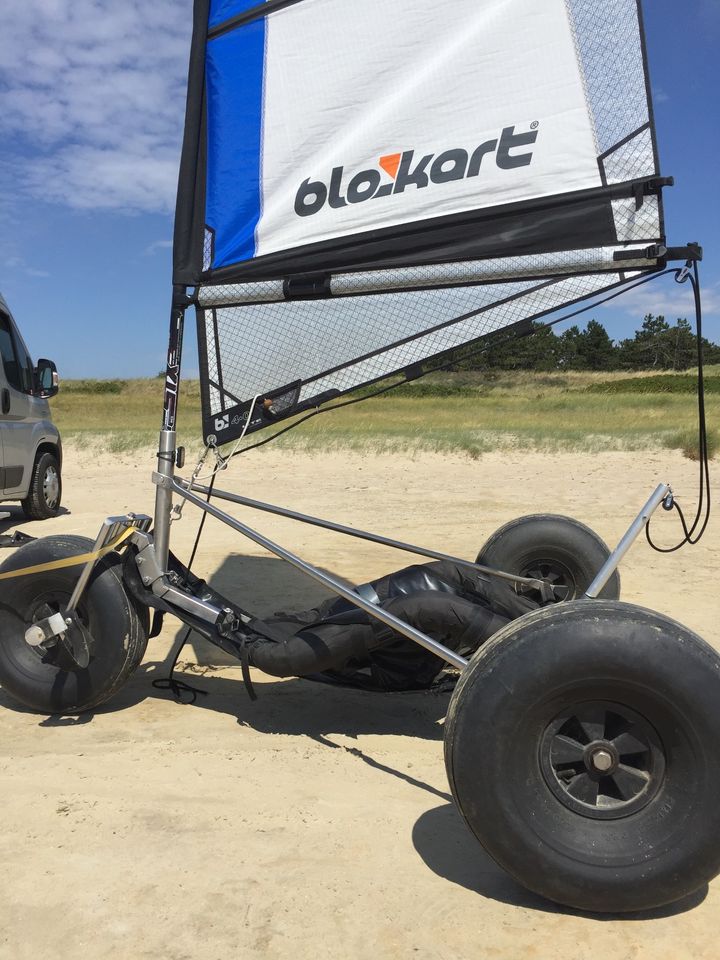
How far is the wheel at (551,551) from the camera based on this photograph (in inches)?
216

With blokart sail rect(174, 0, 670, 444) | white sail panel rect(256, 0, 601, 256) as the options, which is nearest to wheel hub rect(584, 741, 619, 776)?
blokart sail rect(174, 0, 670, 444)

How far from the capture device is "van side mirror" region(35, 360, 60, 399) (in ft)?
33.8

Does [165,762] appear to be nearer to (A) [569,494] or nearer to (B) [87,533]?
(B) [87,533]

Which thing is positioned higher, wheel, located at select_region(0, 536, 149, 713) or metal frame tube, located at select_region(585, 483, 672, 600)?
metal frame tube, located at select_region(585, 483, 672, 600)

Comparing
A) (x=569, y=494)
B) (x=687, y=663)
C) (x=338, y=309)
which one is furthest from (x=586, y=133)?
(x=569, y=494)

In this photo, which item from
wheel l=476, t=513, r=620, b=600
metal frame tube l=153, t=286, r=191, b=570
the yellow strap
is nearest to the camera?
the yellow strap

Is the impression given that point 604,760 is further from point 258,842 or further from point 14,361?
point 14,361

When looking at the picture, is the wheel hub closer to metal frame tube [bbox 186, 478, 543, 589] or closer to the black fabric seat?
the black fabric seat

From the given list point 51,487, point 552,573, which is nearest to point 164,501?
point 552,573

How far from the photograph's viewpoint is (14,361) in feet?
34.3

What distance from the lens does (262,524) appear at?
10.2 m

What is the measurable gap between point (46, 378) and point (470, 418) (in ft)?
71.9

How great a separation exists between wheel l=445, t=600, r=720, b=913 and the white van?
8.57 meters

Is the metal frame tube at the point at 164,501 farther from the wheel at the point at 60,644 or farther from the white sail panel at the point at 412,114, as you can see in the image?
the white sail panel at the point at 412,114
